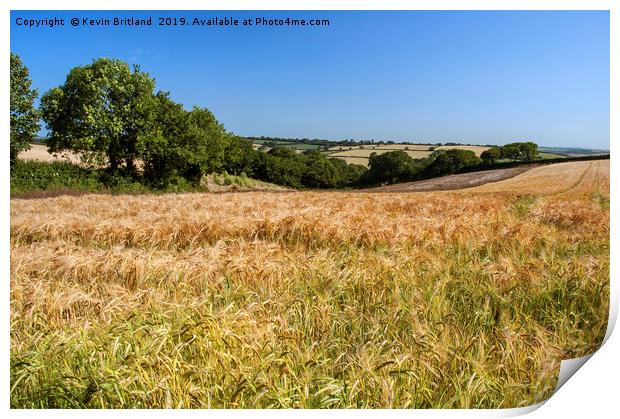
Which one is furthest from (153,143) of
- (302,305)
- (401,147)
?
(401,147)

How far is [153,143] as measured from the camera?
2.91m

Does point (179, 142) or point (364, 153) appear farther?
point (179, 142)

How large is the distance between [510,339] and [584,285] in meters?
0.85

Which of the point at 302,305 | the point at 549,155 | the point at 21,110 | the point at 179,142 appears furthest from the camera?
the point at 179,142

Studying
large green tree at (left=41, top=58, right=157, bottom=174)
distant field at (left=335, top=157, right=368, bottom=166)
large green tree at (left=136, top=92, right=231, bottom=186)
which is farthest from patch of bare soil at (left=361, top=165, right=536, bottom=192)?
large green tree at (left=41, top=58, right=157, bottom=174)

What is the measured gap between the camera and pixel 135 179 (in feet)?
9.68

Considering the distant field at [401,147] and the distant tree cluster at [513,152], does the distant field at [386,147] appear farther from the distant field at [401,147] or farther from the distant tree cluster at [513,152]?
the distant tree cluster at [513,152]

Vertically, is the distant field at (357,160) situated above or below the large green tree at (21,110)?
below

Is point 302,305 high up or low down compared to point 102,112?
down

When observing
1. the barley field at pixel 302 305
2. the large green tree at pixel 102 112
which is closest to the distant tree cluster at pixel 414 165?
the barley field at pixel 302 305

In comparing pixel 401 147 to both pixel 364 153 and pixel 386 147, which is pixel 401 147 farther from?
pixel 364 153

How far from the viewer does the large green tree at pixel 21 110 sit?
2.51m

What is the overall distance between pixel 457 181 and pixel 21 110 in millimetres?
2886

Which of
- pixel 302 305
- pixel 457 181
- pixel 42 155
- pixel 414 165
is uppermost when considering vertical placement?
pixel 42 155
